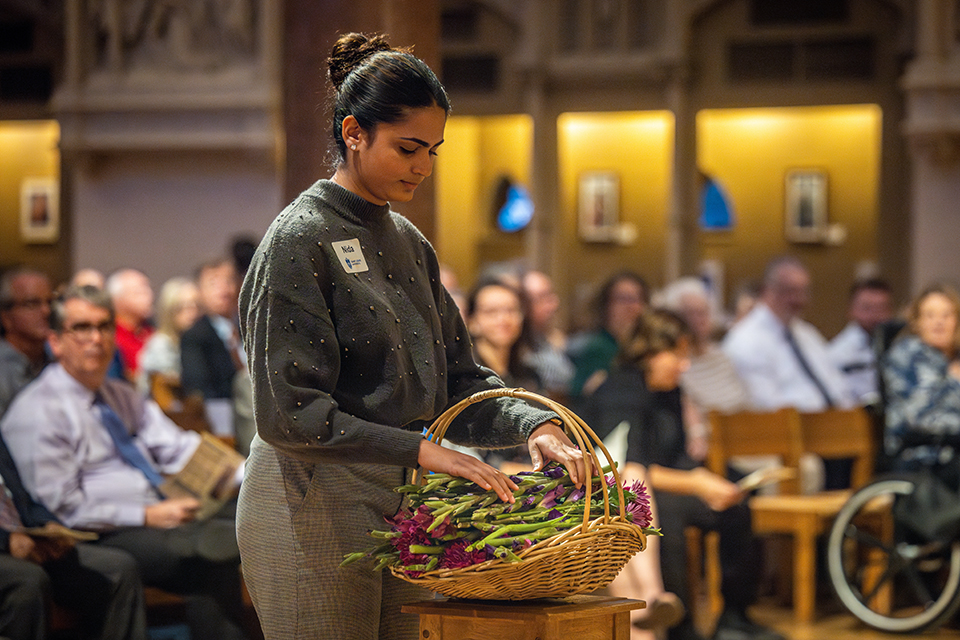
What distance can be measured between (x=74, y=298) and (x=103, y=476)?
1.96 feet

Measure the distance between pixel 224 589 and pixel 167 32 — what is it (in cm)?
588

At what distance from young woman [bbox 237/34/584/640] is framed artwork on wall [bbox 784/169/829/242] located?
432 inches

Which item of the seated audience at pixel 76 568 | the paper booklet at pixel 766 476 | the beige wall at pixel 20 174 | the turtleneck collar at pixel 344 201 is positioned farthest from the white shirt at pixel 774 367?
the beige wall at pixel 20 174

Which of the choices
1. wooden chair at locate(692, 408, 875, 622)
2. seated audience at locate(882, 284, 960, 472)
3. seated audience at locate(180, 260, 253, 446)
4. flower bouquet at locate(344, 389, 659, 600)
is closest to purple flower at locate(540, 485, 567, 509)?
flower bouquet at locate(344, 389, 659, 600)

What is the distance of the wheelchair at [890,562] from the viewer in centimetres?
522

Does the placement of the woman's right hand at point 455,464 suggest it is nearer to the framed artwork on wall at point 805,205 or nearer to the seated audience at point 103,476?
the seated audience at point 103,476

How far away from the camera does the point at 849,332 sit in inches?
294

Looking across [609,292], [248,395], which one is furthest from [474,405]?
[609,292]

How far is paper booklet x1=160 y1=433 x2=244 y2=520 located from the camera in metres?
4.33

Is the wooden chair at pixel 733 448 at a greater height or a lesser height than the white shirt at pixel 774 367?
lesser

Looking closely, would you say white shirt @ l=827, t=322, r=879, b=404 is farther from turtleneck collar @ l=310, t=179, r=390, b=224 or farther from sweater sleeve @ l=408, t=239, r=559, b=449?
turtleneck collar @ l=310, t=179, r=390, b=224

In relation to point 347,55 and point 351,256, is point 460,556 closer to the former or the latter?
point 351,256

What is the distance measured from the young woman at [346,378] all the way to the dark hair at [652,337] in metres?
3.20

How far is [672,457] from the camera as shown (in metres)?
5.36
